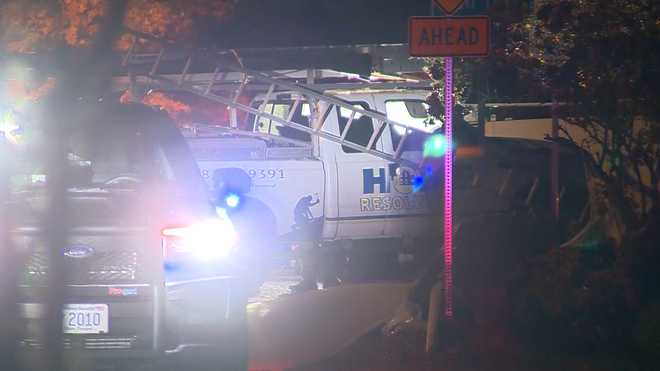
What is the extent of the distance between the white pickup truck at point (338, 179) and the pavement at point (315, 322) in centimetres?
221

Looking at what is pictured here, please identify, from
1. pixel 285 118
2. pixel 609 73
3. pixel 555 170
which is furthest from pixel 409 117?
pixel 609 73

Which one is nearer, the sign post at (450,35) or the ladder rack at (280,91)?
the sign post at (450,35)

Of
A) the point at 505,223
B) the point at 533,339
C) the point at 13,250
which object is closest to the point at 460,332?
the point at 533,339

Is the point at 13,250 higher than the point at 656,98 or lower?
lower

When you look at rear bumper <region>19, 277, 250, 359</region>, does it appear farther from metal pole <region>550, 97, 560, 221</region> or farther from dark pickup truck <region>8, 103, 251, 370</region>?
metal pole <region>550, 97, 560, 221</region>

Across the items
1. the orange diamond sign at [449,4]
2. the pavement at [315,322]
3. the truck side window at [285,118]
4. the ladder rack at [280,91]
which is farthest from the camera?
the truck side window at [285,118]

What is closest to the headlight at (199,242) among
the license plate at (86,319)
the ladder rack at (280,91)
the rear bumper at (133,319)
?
the rear bumper at (133,319)

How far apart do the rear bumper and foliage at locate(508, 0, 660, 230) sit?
142 inches

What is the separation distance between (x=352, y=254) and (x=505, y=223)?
4557 mm

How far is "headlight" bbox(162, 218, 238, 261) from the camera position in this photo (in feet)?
21.1

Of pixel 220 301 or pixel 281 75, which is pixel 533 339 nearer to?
pixel 220 301

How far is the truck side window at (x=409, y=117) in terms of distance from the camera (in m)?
12.9

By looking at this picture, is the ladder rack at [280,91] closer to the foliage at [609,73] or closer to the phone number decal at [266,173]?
the phone number decal at [266,173]

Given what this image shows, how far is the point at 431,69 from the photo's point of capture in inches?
430
